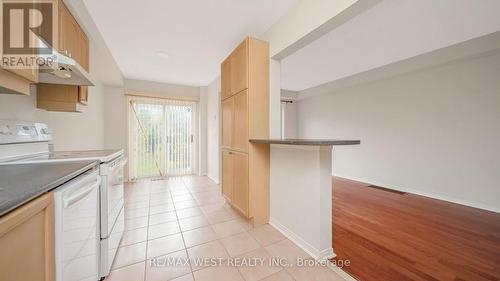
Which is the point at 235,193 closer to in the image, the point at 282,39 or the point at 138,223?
the point at 138,223

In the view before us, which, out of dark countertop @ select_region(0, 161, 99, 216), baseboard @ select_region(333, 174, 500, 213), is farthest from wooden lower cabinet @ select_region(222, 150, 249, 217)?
baseboard @ select_region(333, 174, 500, 213)

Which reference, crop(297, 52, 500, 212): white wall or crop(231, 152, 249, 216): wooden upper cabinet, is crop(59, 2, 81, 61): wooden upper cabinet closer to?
crop(231, 152, 249, 216): wooden upper cabinet

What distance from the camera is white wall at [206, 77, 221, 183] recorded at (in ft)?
13.2

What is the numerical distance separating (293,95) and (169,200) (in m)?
4.70

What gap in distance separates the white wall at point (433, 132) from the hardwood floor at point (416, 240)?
42 cm

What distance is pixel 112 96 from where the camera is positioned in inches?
161

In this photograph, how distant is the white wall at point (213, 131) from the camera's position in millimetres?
4016

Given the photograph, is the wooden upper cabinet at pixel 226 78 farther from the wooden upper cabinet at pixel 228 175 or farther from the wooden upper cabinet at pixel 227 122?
the wooden upper cabinet at pixel 228 175

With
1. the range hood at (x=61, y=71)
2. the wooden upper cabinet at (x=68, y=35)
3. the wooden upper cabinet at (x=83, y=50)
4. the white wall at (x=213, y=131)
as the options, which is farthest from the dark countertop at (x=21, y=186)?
the white wall at (x=213, y=131)

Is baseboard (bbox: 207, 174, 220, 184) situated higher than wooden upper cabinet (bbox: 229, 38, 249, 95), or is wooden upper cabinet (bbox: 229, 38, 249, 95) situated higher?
wooden upper cabinet (bbox: 229, 38, 249, 95)

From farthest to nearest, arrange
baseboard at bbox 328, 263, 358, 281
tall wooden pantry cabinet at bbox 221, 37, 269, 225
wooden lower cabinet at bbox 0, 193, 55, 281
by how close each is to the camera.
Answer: tall wooden pantry cabinet at bbox 221, 37, 269, 225, baseboard at bbox 328, 263, 358, 281, wooden lower cabinet at bbox 0, 193, 55, 281

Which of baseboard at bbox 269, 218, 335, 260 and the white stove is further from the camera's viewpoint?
baseboard at bbox 269, 218, 335, 260

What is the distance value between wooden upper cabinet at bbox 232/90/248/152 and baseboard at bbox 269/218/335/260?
38.0 inches

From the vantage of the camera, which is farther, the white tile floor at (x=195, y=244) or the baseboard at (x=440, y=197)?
the baseboard at (x=440, y=197)
